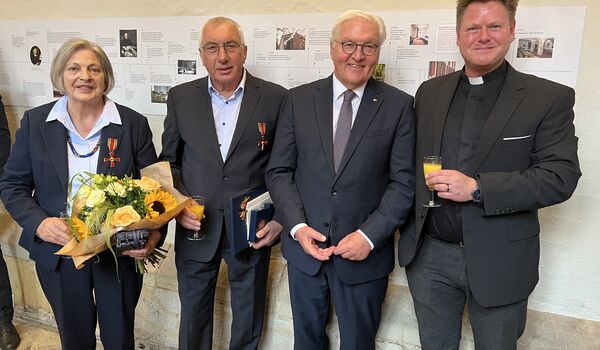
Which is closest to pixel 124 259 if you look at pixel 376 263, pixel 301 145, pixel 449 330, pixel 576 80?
pixel 301 145

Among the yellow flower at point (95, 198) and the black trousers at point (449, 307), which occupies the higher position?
the yellow flower at point (95, 198)

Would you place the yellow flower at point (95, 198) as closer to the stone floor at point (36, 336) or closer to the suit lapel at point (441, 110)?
the suit lapel at point (441, 110)

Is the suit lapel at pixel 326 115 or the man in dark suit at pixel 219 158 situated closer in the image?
the suit lapel at pixel 326 115

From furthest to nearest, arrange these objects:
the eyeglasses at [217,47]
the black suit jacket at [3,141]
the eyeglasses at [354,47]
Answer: the black suit jacket at [3,141] < the eyeglasses at [217,47] < the eyeglasses at [354,47]

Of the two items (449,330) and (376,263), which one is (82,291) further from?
(449,330)

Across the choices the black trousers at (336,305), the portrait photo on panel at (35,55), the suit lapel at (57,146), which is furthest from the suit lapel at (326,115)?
the portrait photo on panel at (35,55)

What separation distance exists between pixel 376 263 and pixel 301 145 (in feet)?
1.96

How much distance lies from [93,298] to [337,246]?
1.19 meters

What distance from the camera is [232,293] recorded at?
7.68 feet

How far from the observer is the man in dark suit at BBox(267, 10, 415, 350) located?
185 cm

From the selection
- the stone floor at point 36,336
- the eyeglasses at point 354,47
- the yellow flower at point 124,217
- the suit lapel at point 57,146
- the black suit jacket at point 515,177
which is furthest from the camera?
the stone floor at point 36,336

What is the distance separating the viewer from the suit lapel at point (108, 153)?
6.43 ft

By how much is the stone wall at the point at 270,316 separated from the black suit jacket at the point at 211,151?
66 cm

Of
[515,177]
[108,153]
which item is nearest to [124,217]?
[108,153]
